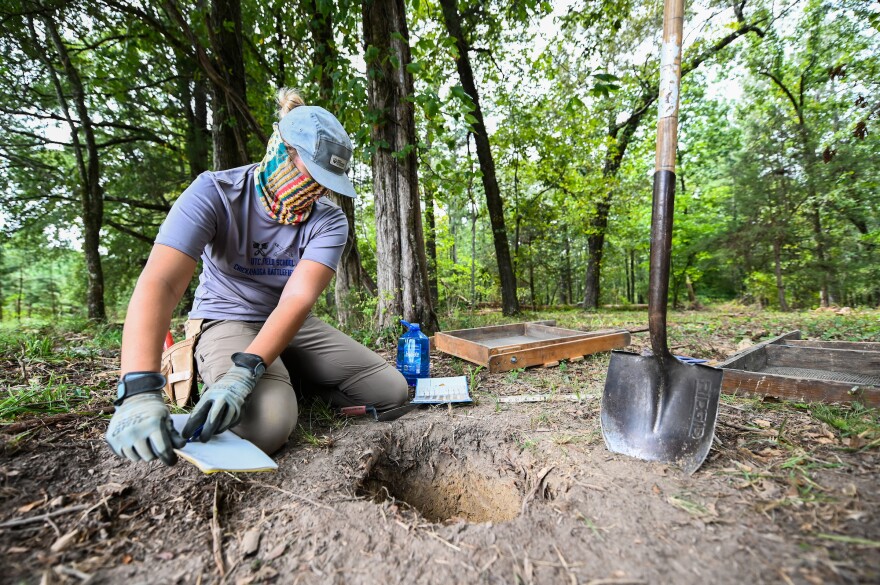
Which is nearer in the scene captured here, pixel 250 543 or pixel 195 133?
pixel 250 543

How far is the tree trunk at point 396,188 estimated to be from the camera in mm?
3834

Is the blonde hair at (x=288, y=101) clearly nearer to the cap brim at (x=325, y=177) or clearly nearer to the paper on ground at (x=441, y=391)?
the cap brim at (x=325, y=177)

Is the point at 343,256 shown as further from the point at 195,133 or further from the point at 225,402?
the point at 195,133

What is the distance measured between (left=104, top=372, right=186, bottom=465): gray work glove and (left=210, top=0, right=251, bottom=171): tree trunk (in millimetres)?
4731

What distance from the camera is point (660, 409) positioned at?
172 centimetres

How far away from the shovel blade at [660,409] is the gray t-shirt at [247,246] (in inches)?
65.1

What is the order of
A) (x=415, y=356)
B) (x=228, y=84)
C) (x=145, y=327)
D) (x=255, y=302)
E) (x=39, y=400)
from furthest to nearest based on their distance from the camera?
(x=228, y=84), (x=415, y=356), (x=255, y=302), (x=39, y=400), (x=145, y=327)

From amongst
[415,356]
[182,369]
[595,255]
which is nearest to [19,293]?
[182,369]

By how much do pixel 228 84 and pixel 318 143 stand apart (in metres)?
4.29

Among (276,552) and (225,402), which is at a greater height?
(225,402)

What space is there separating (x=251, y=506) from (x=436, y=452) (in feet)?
3.13

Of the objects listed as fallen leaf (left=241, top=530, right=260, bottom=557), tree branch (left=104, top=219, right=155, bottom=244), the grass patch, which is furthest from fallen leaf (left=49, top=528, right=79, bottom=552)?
tree branch (left=104, top=219, right=155, bottom=244)

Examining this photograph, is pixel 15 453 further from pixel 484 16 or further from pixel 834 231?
pixel 834 231

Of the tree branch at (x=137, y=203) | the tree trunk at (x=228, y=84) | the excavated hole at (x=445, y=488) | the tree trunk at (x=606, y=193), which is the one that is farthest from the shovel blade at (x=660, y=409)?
the tree branch at (x=137, y=203)
